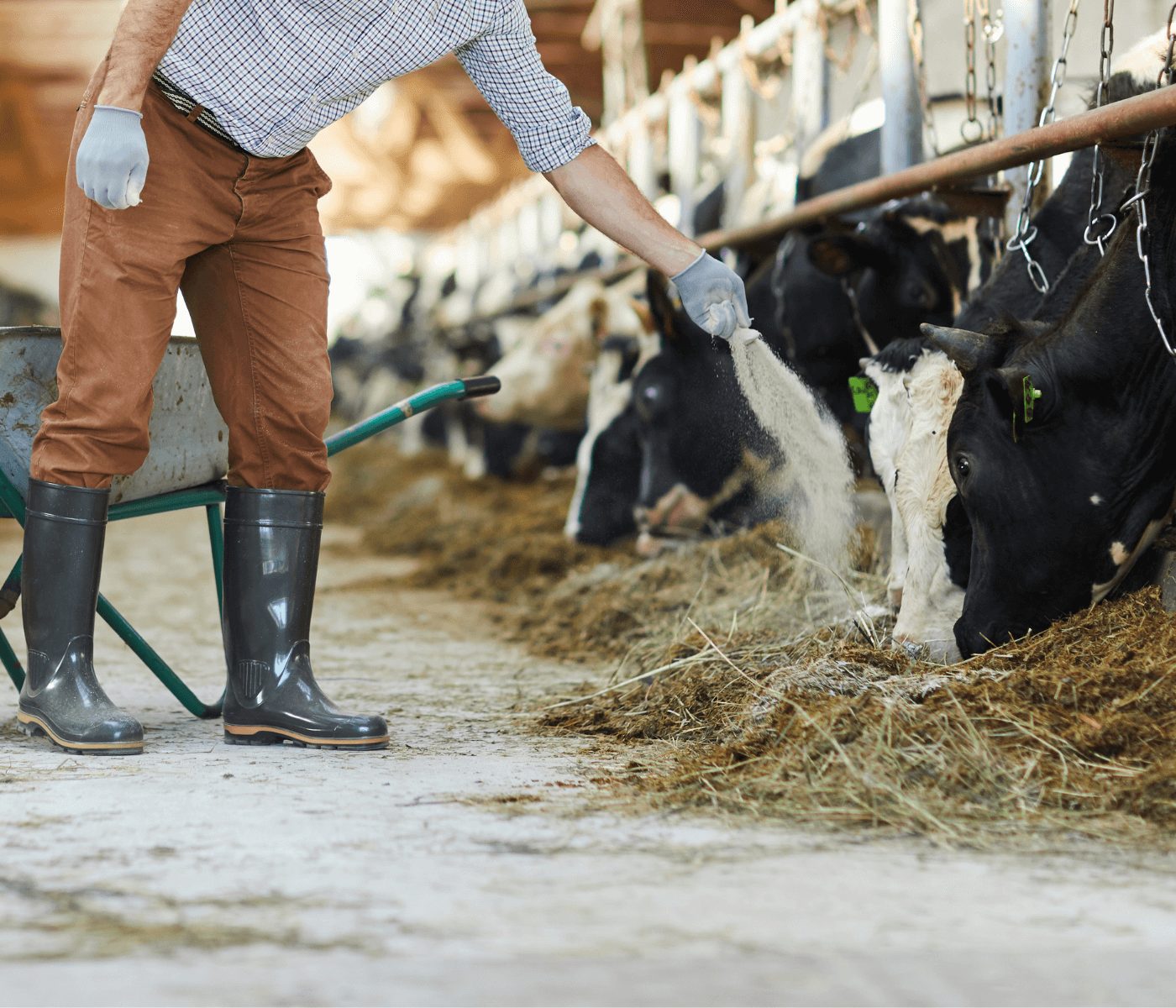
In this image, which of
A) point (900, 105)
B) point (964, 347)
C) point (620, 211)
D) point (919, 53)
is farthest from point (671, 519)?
point (964, 347)

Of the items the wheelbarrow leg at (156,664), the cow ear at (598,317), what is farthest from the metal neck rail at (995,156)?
the wheelbarrow leg at (156,664)

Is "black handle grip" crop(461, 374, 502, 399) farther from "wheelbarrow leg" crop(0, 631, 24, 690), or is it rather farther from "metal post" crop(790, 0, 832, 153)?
"metal post" crop(790, 0, 832, 153)

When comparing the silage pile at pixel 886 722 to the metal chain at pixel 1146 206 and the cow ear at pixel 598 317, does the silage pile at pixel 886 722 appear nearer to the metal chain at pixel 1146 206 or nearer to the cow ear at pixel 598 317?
the metal chain at pixel 1146 206

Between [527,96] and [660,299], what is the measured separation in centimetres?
257

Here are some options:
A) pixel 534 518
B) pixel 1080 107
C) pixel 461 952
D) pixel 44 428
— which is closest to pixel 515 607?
pixel 534 518

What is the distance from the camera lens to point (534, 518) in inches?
257

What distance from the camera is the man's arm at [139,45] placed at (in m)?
2.31

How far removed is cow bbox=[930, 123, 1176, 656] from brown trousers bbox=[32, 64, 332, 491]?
113 cm

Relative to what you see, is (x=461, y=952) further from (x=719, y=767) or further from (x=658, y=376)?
(x=658, y=376)

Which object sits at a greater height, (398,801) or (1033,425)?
(1033,425)

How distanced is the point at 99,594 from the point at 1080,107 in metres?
3.15

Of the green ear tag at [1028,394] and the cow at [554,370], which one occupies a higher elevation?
the cow at [554,370]

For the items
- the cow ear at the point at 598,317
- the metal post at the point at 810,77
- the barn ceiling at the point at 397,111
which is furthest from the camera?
the barn ceiling at the point at 397,111

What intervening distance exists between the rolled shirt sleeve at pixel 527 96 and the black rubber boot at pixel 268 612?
751 millimetres
